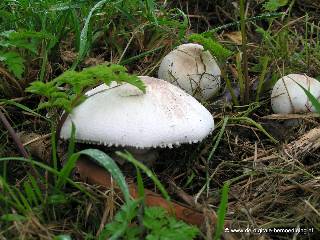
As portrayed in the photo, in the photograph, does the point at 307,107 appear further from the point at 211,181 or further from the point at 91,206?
the point at 91,206

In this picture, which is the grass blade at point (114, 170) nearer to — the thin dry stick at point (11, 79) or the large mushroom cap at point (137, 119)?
the large mushroom cap at point (137, 119)

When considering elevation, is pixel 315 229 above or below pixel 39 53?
below

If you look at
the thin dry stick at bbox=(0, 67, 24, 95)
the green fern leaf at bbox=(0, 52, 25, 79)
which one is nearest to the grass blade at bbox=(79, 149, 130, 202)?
the green fern leaf at bbox=(0, 52, 25, 79)

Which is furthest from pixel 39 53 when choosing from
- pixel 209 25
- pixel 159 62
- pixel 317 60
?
pixel 317 60

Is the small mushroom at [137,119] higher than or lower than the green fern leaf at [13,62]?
lower

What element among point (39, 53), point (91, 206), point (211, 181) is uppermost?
point (39, 53)

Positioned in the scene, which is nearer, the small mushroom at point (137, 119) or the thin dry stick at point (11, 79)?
the small mushroom at point (137, 119)

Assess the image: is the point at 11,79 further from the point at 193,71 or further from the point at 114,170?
the point at 114,170

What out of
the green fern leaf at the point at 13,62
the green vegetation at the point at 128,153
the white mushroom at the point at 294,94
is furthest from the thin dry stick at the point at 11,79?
the white mushroom at the point at 294,94
